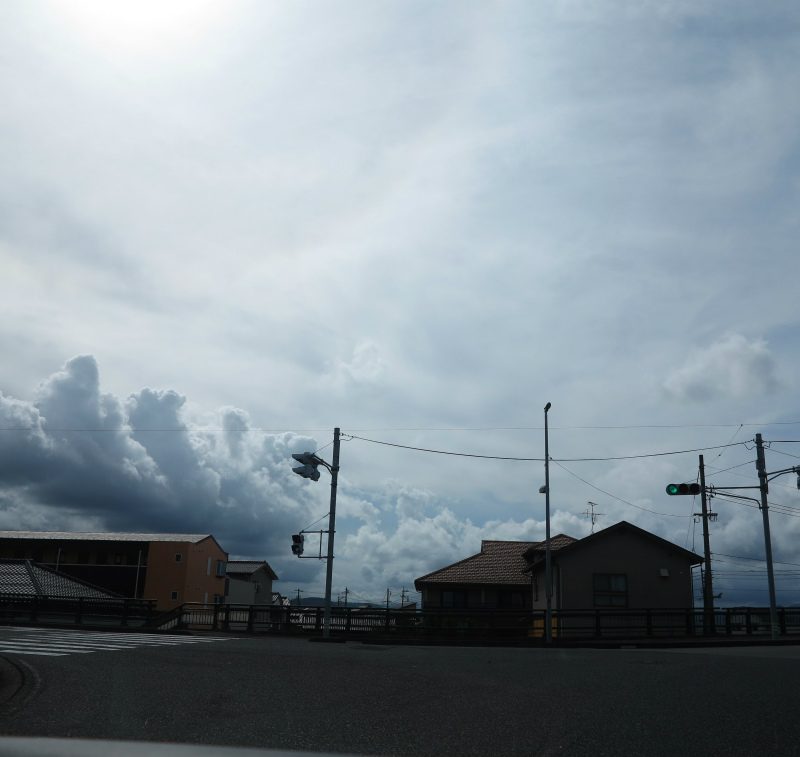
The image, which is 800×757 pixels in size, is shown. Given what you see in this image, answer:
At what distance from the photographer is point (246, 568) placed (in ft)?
241

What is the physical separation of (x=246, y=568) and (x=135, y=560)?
1797 cm

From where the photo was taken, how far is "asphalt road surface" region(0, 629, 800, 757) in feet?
21.3

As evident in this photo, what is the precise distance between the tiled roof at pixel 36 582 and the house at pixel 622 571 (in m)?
28.3

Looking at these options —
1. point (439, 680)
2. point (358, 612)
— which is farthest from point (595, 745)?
point (358, 612)

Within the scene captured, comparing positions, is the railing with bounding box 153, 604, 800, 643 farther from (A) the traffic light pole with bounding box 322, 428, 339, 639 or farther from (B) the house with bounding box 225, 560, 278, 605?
(B) the house with bounding box 225, 560, 278, 605

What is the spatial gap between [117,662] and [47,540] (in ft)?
168

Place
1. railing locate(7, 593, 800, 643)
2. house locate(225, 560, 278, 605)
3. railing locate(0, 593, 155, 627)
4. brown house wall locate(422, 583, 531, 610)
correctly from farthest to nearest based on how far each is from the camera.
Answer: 1. house locate(225, 560, 278, 605)
2. brown house wall locate(422, 583, 531, 610)
3. railing locate(0, 593, 155, 627)
4. railing locate(7, 593, 800, 643)

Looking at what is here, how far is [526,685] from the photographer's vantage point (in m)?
10.1

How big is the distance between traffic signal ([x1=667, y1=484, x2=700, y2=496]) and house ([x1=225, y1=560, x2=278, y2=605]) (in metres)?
46.8

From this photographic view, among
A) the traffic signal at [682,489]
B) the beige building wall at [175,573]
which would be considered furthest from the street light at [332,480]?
the beige building wall at [175,573]

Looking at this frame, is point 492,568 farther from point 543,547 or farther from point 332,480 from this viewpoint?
point 332,480

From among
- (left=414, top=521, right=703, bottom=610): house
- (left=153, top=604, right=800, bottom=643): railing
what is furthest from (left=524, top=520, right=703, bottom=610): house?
(left=153, top=604, right=800, bottom=643): railing

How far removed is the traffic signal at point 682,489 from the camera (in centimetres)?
2422

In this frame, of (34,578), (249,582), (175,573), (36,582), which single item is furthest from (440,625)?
(249,582)
